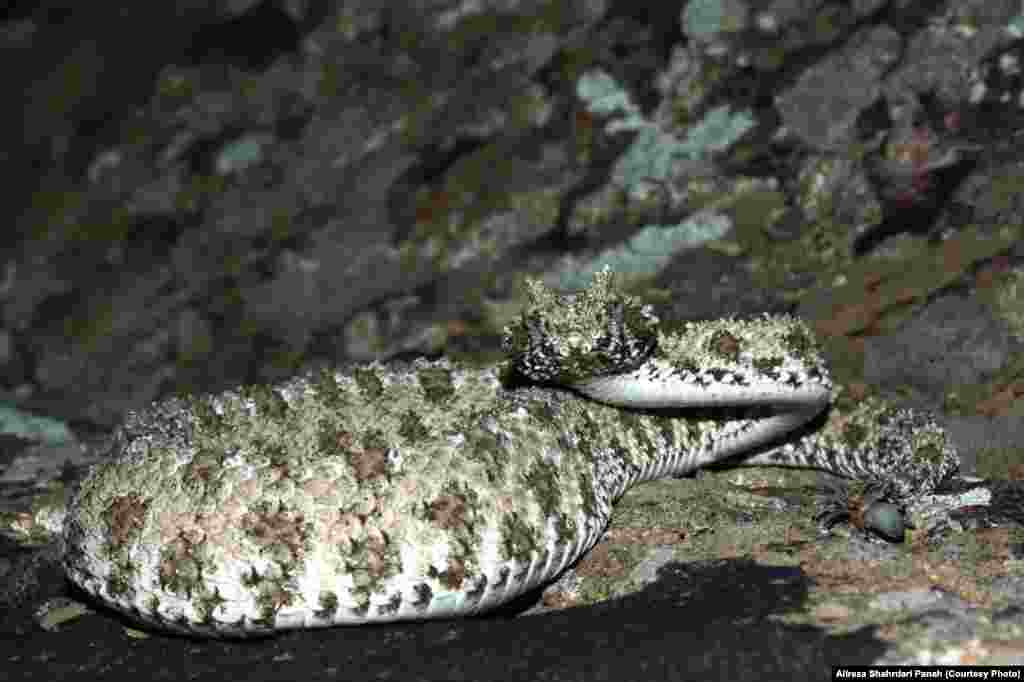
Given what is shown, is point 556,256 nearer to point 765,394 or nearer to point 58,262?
point 765,394

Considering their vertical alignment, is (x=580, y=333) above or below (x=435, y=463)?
above

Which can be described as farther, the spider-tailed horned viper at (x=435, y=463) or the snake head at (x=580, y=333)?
the snake head at (x=580, y=333)

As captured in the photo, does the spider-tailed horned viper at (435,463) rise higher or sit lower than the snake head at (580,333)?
lower

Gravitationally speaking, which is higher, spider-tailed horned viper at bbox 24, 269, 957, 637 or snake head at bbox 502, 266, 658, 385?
snake head at bbox 502, 266, 658, 385
